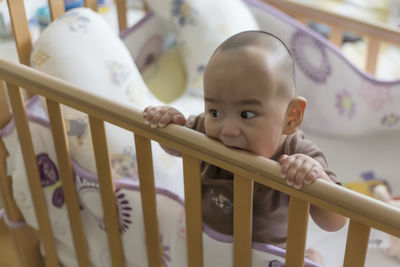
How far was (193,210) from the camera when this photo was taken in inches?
39.1

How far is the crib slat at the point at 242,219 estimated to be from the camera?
2.92ft

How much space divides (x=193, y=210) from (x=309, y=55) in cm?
76

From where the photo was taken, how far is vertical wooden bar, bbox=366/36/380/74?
159cm

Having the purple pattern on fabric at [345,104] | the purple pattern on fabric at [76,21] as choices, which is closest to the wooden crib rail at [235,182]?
the purple pattern on fabric at [76,21]

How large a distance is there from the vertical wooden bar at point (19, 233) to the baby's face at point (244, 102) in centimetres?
59

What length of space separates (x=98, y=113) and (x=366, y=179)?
0.81 metres

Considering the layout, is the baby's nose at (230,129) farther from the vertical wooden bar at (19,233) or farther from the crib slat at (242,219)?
the vertical wooden bar at (19,233)

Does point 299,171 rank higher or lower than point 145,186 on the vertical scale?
higher

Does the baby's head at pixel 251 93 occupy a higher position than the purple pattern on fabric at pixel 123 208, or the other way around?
the baby's head at pixel 251 93

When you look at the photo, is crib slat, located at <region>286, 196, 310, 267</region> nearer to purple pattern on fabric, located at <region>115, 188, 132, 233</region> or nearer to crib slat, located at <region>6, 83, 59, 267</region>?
purple pattern on fabric, located at <region>115, 188, 132, 233</region>

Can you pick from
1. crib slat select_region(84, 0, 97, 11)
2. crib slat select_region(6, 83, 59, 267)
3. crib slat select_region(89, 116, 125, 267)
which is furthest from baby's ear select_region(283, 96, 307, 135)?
crib slat select_region(84, 0, 97, 11)

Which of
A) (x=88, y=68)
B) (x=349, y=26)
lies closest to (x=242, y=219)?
(x=88, y=68)

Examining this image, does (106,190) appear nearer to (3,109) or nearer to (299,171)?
(3,109)

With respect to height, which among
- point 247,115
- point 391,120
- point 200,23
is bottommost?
point 391,120
